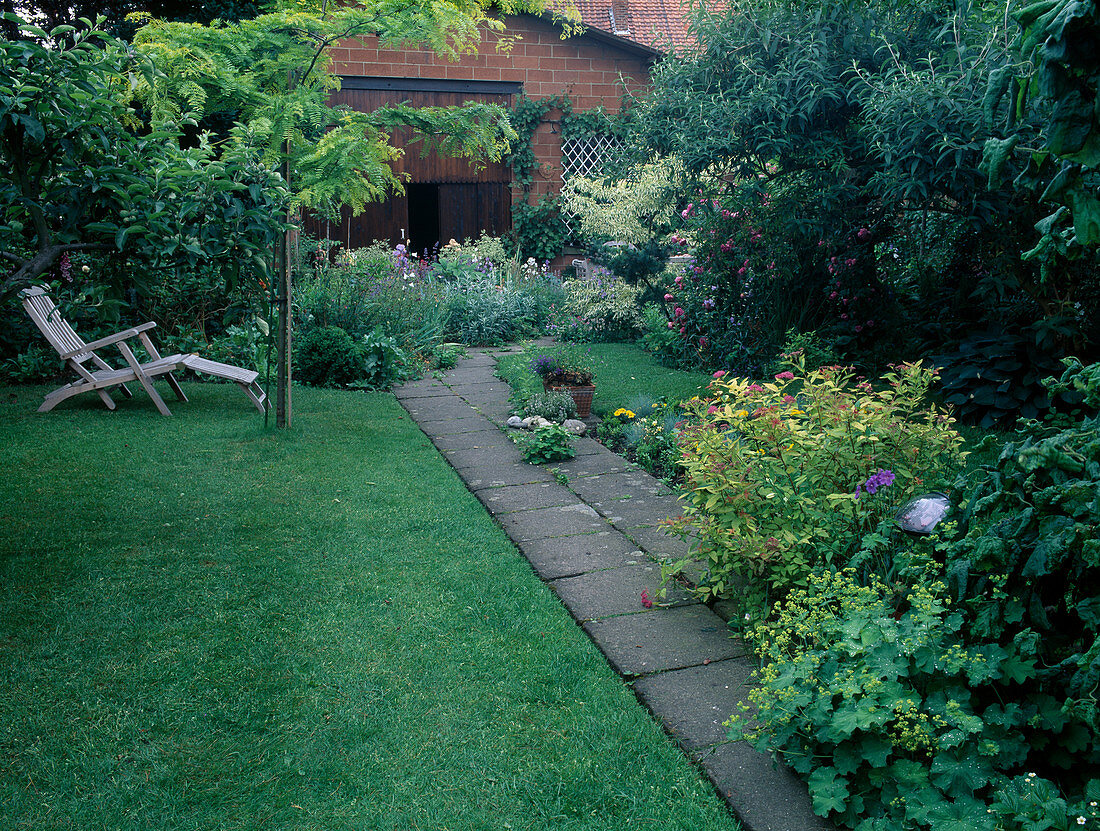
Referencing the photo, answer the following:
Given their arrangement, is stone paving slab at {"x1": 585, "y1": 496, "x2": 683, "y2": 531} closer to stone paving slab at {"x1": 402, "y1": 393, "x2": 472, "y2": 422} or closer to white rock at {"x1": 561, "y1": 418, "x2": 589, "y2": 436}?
white rock at {"x1": 561, "y1": 418, "x2": 589, "y2": 436}

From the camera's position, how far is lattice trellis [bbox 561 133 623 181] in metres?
12.7

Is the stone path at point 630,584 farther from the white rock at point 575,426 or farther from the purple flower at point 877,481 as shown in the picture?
the purple flower at point 877,481

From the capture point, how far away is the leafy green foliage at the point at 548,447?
519 cm

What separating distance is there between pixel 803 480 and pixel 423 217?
1331 cm

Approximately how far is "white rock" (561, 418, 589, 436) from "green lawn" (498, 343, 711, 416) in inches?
14.0

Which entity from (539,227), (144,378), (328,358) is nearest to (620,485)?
(328,358)

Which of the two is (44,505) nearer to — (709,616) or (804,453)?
(709,616)

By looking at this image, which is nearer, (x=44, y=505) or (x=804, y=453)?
(x=804, y=453)

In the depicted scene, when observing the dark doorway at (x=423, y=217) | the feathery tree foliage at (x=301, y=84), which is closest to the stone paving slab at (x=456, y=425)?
the feathery tree foliage at (x=301, y=84)

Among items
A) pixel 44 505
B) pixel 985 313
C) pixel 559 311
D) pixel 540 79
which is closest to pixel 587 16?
pixel 540 79

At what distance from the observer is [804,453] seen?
9.89 feet

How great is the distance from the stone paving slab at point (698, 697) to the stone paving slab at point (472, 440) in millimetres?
3059

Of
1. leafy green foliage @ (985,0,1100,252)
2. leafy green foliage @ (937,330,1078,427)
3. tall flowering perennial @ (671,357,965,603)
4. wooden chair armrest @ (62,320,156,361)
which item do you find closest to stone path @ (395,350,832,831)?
tall flowering perennial @ (671,357,965,603)

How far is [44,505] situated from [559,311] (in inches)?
277
